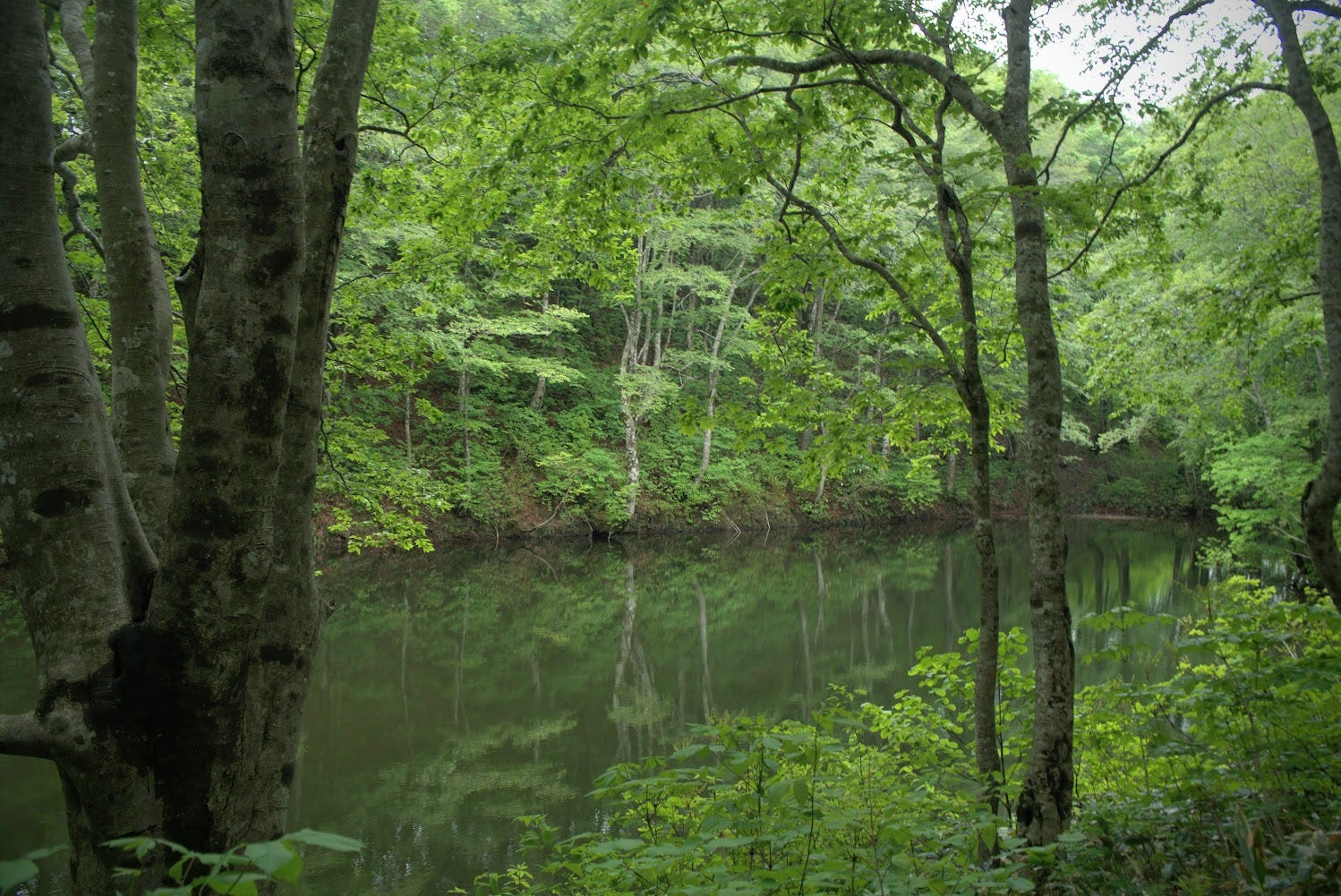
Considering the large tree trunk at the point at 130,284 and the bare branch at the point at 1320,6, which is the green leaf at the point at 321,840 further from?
the bare branch at the point at 1320,6

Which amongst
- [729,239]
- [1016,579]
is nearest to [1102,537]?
[1016,579]

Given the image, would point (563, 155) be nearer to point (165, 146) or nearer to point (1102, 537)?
point (165, 146)

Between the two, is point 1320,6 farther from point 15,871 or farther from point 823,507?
point 823,507

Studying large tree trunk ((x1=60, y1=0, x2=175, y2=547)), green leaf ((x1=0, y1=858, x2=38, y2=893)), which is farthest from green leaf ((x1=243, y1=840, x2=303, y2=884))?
large tree trunk ((x1=60, y1=0, x2=175, y2=547))

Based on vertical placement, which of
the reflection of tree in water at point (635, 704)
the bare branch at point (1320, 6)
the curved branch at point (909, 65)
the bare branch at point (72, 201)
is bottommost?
the reflection of tree in water at point (635, 704)

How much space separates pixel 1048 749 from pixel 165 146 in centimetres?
843

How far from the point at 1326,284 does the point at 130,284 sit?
5.66 m

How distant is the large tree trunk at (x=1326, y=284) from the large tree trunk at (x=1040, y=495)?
70.5 inches

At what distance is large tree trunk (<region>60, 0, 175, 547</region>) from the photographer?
2406 millimetres

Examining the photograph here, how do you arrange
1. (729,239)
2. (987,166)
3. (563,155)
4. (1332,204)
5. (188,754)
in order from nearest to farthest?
(188,754), (987,166), (1332,204), (563,155), (729,239)

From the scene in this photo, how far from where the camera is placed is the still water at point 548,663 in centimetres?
568

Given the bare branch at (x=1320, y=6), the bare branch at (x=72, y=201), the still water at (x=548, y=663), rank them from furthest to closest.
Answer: the still water at (x=548, y=663)
the bare branch at (x=1320, y=6)
the bare branch at (x=72, y=201)

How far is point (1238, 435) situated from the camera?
16.2m

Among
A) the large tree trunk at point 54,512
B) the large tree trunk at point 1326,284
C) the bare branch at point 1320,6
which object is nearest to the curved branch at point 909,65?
the large tree trunk at point 1326,284
